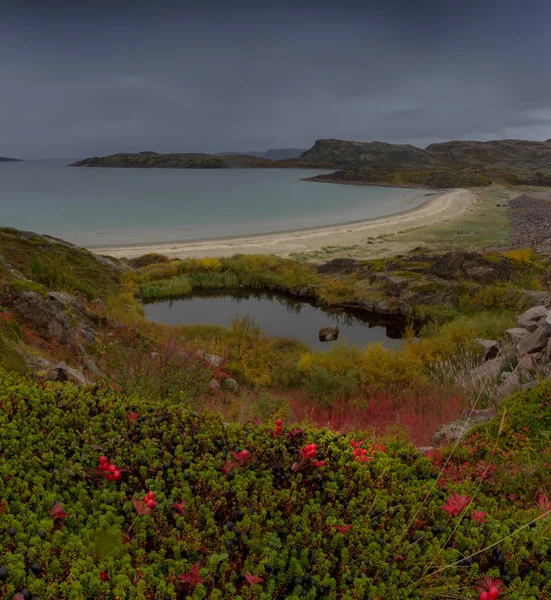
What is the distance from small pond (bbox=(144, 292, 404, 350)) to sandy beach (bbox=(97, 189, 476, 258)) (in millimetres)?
11258

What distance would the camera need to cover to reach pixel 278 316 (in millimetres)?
25797

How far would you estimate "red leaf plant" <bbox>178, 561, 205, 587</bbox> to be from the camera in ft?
8.12

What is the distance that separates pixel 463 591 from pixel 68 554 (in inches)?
93.8

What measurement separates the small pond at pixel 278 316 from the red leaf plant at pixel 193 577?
17978mm

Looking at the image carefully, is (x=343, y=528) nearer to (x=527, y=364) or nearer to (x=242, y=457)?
(x=242, y=457)

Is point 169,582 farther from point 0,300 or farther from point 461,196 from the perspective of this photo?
point 461,196

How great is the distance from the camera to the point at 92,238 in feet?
161

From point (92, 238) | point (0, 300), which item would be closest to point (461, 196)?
point (92, 238)

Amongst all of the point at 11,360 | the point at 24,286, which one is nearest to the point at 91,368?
the point at 24,286

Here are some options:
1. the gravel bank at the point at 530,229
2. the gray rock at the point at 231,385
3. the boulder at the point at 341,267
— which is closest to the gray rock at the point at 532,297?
the boulder at the point at 341,267

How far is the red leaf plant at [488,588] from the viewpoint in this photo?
2587 millimetres

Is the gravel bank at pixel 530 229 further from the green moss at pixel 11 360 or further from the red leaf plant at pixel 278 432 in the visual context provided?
the green moss at pixel 11 360

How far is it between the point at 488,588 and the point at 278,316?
910 inches

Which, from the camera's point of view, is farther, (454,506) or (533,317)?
(533,317)
